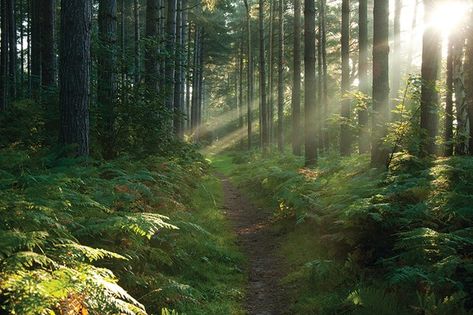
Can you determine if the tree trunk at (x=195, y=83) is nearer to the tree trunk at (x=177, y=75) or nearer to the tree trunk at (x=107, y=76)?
the tree trunk at (x=177, y=75)

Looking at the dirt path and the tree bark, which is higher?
the tree bark

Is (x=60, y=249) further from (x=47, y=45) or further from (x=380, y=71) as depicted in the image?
(x=47, y=45)

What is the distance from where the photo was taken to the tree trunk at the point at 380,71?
10.1 m

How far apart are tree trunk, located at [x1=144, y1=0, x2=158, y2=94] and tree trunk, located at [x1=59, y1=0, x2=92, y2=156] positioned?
11.0 ft

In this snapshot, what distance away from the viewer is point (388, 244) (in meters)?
6.00

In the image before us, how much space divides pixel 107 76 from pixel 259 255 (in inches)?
260

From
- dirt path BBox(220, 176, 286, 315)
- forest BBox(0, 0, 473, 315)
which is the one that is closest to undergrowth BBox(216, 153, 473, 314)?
forest BBox(0, 0, 473, 315)

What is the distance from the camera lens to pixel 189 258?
6.58 meters

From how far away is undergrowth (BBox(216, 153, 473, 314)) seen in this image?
4.40m

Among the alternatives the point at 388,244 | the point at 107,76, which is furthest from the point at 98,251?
the point at 107,76

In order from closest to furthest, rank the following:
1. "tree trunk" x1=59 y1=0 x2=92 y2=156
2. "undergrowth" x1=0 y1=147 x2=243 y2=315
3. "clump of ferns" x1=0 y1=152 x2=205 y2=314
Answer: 1. "clump of ferns" x1=0 y1=152 x2=205 y2=314
2. "undergrowth" x1=0 y1=147 x2=243 y2=315
3. "tree trunk" x1=59 y1=0 x2=92 y2=156

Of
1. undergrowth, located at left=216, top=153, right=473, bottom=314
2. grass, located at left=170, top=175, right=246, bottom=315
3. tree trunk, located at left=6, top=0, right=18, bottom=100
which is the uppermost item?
tree trunk, located at left=6, top=0, right=18, bottom=100

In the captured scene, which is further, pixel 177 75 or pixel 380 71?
pixel 177 75

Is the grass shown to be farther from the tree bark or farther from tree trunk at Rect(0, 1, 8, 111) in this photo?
tree trunk at Rect(0, 1, 8, 111)
